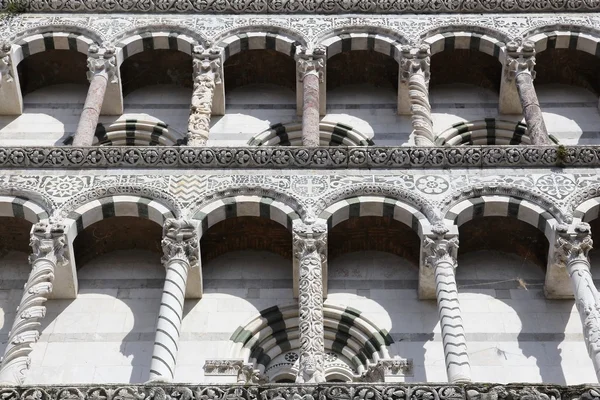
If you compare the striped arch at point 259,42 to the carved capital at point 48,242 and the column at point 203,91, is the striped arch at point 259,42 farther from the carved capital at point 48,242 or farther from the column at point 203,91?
the carved capital at point 48,242

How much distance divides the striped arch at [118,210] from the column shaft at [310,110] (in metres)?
2.35

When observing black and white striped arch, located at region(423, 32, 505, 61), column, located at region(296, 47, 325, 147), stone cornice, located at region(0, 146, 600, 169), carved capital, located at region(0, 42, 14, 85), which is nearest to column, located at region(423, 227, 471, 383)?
stone cornice, located at region(0, 146, 600, 169)

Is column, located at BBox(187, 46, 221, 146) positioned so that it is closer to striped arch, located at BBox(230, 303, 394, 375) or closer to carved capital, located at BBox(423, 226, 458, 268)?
striped arch, located at BBox(230, 303, 394, 375)

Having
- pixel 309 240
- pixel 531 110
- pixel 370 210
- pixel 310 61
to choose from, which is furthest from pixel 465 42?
pixel 309 240

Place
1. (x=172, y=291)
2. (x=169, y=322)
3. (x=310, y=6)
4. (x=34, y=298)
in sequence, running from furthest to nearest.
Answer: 1. (x=310, y=6)
2. (x=172, y=291)
3. (x=34, y=298)
4. (x=169, y=322)

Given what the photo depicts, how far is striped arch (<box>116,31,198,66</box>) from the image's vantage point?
16.6 meters

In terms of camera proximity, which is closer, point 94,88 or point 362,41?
point 94,88

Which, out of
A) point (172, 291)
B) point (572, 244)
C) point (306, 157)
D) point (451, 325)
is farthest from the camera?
point (306, 157)

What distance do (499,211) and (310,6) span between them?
17.6ft

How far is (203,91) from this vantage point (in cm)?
1580

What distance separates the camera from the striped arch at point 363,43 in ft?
54.4

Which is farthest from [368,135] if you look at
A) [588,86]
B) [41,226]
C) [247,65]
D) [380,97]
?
[41,226]

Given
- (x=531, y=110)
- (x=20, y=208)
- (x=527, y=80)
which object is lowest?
(x=20, y=208)

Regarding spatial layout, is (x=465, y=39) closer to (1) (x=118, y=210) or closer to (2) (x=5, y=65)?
(1) (x=118, y=210)
